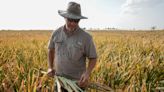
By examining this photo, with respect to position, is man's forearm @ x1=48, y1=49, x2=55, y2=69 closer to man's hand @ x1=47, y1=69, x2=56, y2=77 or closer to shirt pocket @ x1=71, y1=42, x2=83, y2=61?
man's hand @ x1=47, y1=69, x2=56, y2=77

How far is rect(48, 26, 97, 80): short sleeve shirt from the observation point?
3.60 meters

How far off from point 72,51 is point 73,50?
0.02 meters

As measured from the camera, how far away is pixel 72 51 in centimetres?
365

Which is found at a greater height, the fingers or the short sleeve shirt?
the short sleeve shirt

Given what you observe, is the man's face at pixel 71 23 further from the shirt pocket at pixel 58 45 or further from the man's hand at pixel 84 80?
the man's hand at pixel 84 80

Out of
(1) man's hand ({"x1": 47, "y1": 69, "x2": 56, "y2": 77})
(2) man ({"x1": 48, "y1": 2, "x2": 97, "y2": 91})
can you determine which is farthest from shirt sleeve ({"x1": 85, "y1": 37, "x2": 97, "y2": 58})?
(1) man's hand ({"x1": 47, "y1": 69, "x2": 56, "y2": 77})

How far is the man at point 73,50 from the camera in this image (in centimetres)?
349

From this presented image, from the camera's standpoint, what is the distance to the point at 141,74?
197 inches

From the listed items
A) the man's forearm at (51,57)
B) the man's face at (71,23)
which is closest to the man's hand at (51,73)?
the man's forearm at (51,57)

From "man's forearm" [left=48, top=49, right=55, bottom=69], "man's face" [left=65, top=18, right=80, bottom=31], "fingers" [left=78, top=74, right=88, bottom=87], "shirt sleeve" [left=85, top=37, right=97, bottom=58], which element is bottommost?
"fingers" [left=78, top=74, right=88, bottom=87]

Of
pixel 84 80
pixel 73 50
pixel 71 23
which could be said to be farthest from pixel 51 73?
pixel 71 23

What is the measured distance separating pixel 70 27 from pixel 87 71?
0.49 metres

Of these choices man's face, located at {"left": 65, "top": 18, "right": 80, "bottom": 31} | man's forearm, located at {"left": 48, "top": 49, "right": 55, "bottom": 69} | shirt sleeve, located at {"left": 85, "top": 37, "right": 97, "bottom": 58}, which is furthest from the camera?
man's forearm, located at {"left": 48, "top": 49, "right": 55, "bottom": 69}

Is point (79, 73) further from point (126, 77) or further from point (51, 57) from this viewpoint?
point (126, 77)
